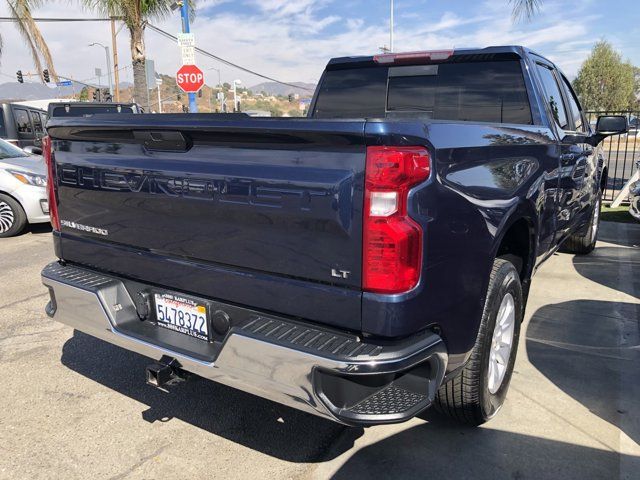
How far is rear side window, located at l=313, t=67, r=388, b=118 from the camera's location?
436 centimetres

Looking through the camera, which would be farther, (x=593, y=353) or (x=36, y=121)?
(x=36, y=121)

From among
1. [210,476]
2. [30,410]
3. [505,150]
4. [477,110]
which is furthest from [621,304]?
[30,410]

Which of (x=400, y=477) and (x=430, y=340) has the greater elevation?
(x=430, y=340)

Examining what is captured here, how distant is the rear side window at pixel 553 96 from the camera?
159 inches

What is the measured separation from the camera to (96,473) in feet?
8.52

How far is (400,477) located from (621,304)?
3272 mm

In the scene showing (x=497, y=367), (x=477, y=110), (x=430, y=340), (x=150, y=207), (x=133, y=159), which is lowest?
(x=497, y=367)

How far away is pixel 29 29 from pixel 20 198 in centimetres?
1130

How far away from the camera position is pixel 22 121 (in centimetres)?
1283

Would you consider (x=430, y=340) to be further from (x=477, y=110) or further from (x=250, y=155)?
(x=477, y=110)

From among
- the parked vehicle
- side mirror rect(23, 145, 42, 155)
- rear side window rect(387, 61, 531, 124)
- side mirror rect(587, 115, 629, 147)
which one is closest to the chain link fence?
side mirror rect(587, 115, 629, 147)

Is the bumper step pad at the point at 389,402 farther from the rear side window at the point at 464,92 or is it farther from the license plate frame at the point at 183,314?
the rear side window at the point at 464,92

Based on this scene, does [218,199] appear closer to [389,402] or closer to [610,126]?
[389,402]

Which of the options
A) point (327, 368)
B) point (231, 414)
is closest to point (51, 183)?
point (231, 414)
